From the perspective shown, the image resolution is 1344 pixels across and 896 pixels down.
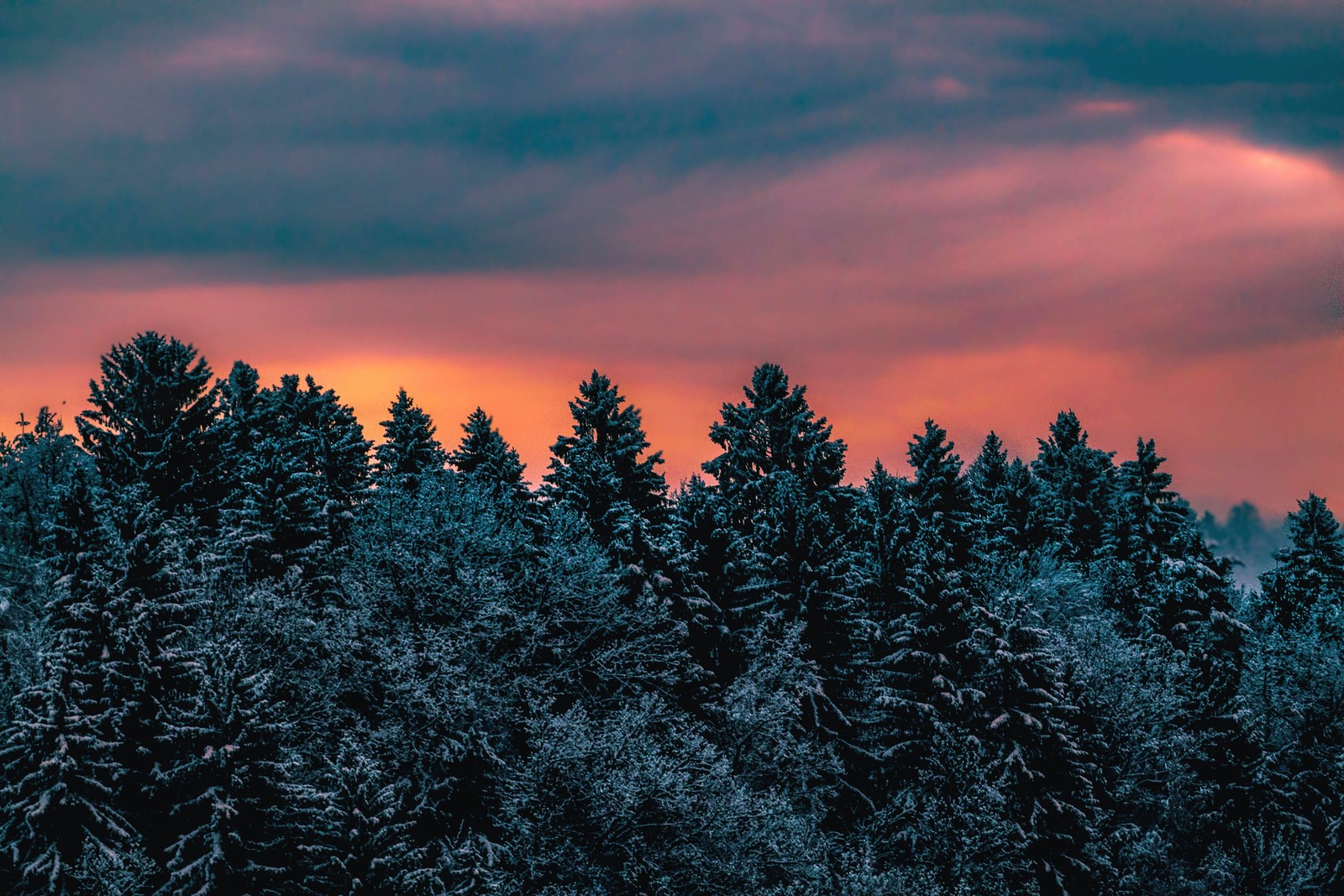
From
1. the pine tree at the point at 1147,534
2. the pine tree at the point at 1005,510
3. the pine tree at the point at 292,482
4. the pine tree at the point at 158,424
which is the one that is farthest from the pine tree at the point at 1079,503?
the pine tree at the point at 158,424

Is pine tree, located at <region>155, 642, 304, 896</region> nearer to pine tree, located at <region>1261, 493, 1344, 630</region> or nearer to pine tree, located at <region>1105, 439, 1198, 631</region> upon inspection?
pine tree, located at <region>1105, 439, 1198, 631</region>

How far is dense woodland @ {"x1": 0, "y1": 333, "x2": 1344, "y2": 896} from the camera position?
1257 inches

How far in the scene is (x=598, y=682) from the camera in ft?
154

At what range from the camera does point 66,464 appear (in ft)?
192

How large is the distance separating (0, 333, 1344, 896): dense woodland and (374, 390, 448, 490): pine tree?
462 centimetres

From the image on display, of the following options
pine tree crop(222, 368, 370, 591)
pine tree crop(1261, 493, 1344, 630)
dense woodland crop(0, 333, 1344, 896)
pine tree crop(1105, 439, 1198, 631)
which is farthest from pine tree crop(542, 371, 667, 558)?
pine tree crop(1261, 493, 1344, 630)

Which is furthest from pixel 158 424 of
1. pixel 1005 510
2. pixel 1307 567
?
pixel 1307 567

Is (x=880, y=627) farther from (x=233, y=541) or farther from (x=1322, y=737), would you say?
(x=233, y=541)

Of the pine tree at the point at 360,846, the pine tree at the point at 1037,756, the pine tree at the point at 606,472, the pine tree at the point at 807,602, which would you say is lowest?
the pine tree at the point at 360,846

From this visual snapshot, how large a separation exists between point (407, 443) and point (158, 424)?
818 inches

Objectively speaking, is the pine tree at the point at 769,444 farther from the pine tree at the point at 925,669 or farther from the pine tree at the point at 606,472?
the pine tree at the point at 925,669

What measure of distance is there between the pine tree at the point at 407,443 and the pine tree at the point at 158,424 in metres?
17.0

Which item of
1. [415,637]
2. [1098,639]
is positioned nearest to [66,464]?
[415,637]

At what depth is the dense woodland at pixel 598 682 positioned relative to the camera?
31.9 meters
